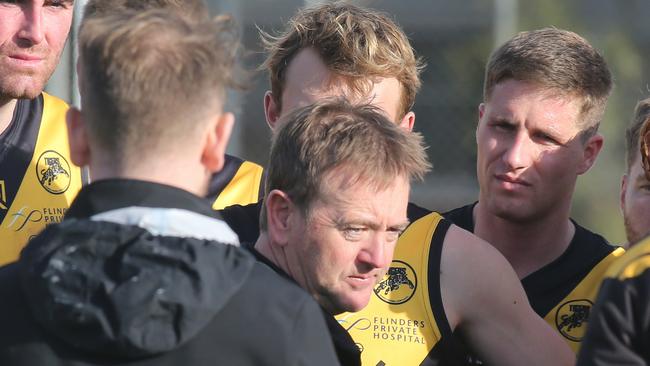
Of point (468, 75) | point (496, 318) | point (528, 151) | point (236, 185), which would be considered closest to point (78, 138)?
point (496, 318)

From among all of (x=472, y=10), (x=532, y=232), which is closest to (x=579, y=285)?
(x=532, y=232)

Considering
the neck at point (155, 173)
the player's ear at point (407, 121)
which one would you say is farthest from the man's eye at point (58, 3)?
the neck at point (155, 173)

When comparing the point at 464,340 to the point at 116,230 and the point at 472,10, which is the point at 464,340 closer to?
the point at 116,230

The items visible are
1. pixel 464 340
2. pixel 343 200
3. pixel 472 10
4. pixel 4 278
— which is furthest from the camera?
pixel 472 10

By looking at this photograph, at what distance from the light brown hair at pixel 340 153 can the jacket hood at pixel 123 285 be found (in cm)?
72

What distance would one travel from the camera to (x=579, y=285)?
10.5 feet

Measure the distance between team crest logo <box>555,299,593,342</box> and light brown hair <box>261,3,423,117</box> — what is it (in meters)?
0.79

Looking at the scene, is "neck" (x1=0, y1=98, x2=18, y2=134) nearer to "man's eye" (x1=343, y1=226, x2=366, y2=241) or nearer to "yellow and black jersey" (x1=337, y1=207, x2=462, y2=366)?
"yellow and black jersey" (x1=337, y1=207, x2=462, y2=366)

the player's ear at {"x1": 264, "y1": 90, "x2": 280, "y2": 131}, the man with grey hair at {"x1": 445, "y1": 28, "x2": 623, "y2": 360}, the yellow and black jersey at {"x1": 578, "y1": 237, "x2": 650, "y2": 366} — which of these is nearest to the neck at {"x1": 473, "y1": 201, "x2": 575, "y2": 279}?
the man with grey hair at {"x1": 445, "y1": 28, "x2": 623, "y2": 360}

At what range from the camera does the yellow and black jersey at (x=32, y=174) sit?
11.6 ft

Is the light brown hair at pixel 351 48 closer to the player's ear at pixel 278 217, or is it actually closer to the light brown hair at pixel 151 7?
the light brown hair at pixel 151 7

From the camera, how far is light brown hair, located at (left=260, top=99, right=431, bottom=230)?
2488 millimetres

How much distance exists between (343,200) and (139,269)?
2.75ft

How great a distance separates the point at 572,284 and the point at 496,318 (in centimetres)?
47
